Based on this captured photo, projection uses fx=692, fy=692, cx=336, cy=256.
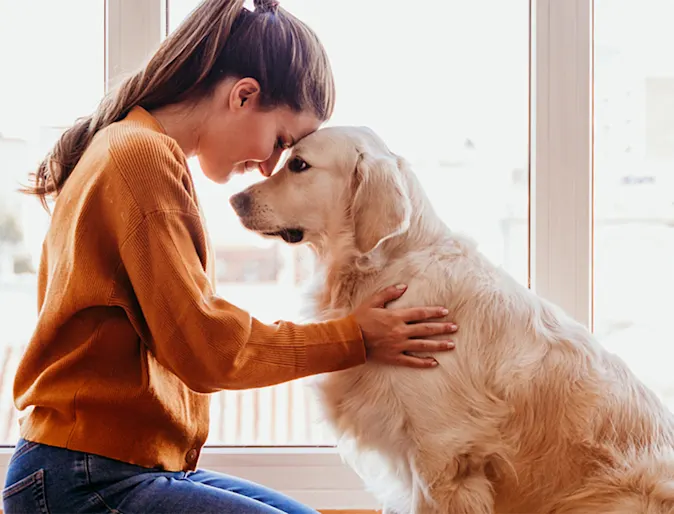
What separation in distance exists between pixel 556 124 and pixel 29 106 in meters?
1.49

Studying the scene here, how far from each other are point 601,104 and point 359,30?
2.34 feet

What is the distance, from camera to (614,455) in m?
1.25

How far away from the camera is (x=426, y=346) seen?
1.26 meters

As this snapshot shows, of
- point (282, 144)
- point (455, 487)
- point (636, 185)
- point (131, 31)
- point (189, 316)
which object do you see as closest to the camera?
point (189, 316)

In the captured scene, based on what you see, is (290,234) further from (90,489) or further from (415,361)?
(90,489)

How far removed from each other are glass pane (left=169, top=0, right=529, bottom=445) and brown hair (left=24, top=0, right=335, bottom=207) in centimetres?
63

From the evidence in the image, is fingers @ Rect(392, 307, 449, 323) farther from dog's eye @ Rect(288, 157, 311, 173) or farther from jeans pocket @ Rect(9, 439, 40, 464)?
jeans pocket @ Rect(9, 439, 40, 464)

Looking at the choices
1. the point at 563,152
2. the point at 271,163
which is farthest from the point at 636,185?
the point at 271,163

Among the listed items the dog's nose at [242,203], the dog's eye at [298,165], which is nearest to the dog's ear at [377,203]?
the dog's eye at [298,165]

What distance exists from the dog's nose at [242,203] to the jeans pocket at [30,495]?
62cm

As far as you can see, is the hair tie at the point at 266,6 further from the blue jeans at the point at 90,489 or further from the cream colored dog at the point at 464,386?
the blue jeans at the point at 90,489

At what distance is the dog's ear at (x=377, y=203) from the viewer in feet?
4.36

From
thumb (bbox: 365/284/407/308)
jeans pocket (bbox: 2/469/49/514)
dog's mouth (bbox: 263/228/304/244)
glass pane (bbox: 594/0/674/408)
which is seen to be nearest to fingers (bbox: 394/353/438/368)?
thumb (bbox: 365/284/407/308)

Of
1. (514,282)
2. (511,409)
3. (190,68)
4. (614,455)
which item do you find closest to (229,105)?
(190,68)
